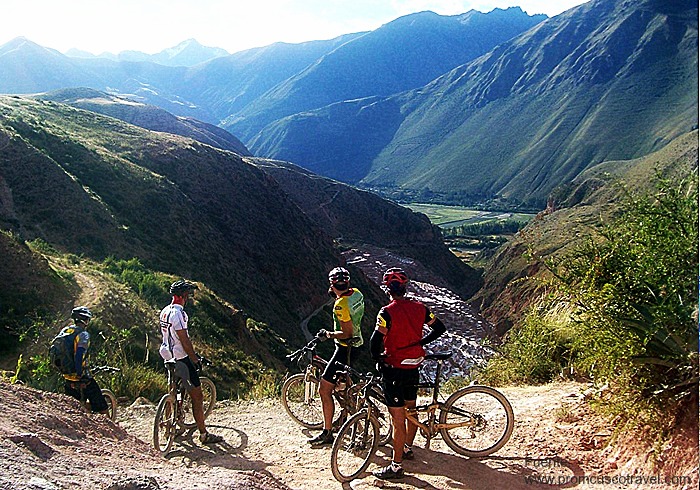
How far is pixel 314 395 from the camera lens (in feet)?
23.3

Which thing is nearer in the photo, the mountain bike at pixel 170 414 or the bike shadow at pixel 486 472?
the bike shadow at pixel 486 472

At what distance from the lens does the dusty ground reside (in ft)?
12.8

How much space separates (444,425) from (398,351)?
1.10m

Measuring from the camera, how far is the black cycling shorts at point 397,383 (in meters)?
5.09

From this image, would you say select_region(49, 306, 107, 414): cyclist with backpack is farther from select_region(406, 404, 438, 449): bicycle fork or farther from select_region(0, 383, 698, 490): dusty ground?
select_region(406, 404, 438, 449): bicycle fork

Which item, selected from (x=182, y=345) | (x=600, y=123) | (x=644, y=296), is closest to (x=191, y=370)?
(x=182, y=345)

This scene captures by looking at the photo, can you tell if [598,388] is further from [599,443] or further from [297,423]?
[297,423]

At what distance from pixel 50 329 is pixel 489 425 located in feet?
32.7

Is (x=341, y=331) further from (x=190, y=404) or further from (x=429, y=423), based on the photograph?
(x=190, y=404)

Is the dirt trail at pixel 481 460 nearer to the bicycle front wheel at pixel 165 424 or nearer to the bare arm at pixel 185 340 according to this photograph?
the bicycle front wheel at pixel 165 424

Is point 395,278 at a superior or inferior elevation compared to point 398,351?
superior

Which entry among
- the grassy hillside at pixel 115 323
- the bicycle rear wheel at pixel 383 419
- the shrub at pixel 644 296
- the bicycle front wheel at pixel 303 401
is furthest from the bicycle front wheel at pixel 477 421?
the grassy hillside at pixel 115 323

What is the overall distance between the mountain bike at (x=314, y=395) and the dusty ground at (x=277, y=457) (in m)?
0.23

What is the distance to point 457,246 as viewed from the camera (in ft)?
343
